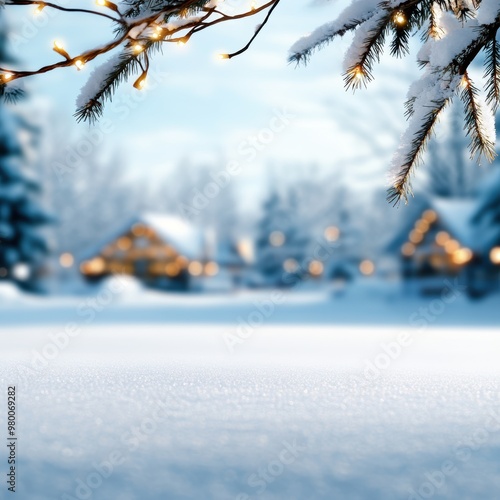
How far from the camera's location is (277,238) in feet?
161

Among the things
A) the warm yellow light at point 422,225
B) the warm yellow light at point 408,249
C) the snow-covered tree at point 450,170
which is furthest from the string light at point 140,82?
the snow-covered tree at point 450,170

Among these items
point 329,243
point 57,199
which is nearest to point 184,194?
point 57,199

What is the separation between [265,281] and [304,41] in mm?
43600

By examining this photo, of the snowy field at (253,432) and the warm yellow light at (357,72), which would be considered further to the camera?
the warm yellow light at (357,72)

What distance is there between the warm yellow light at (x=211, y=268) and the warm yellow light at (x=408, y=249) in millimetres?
15693

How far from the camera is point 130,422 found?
140 inches

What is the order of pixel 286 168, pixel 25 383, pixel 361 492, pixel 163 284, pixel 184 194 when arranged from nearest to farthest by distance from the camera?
pixel 361 492, pixel 25 383, pixel 163 284, pixel 286 168, pixel 184 194

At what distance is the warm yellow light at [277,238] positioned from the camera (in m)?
49.0

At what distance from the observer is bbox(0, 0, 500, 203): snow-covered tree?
3568 mm

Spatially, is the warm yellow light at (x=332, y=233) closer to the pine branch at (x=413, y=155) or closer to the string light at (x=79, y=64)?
the pine branch at (x=413, y=155)

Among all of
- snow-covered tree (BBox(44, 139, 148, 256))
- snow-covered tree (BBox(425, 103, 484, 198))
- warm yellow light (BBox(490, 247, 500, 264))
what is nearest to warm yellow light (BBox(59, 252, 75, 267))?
snow-covered tree (BBox(44, 139, 148, 256))

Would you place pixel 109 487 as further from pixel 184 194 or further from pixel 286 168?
pixel 184 194

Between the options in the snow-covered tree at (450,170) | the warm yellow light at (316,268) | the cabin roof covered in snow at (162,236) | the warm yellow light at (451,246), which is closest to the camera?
the warm yellow light at (451,246)

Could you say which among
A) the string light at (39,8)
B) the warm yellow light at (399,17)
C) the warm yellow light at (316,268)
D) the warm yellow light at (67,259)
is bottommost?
the warm yellow light at (67,259)
